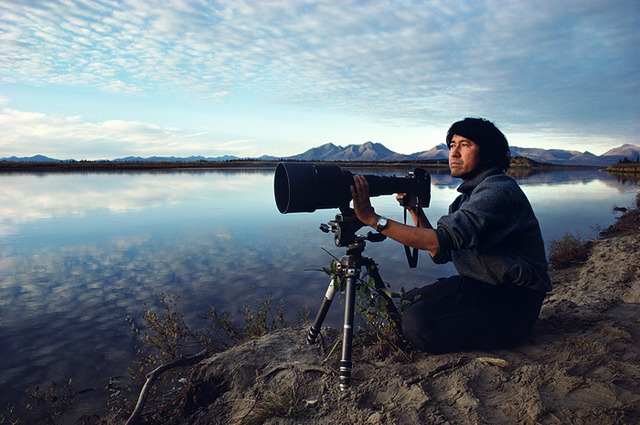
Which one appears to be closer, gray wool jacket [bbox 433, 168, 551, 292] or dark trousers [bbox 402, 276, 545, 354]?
gray wool jacket [bbox 433, 168, 551, 292]

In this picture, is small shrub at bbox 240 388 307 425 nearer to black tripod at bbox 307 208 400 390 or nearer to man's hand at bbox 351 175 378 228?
black tripod at bbox 307 208 400 390

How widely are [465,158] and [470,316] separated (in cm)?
107

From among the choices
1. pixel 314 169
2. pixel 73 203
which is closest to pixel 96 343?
pixel 314 169

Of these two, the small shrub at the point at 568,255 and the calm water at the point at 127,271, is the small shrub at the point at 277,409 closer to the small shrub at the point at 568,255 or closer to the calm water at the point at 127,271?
the calm water at the point at 127,271

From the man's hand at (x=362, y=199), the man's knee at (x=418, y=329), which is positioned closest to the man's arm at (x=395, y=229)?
the man's hand at (x=362, y=199)

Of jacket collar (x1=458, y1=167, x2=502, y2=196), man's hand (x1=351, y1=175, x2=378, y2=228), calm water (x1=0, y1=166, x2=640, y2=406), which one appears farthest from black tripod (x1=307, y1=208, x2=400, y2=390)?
calm water (x1=0, y1=166, x2=640, y2=406)

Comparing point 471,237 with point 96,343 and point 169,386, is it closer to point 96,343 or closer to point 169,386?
point 169,386

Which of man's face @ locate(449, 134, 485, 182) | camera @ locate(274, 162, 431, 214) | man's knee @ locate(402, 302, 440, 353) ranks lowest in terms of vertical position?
man's knee @ locate(402, 302, 440, 353)

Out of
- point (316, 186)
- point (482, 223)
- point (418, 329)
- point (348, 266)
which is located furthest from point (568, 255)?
point (316, 186)

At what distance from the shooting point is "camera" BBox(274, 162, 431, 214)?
227 cm

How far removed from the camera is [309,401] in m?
2.27

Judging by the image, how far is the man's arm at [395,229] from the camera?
83.7 inches

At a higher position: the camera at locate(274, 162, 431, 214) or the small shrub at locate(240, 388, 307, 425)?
the camera at locate(274, 162, 431, 214)

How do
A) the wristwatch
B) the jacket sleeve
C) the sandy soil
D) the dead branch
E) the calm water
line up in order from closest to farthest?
the sandy soil
the jacket sleeve
the wristwatch
the dead branch
the calm water
